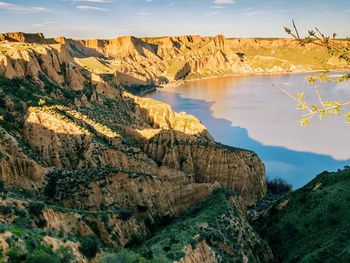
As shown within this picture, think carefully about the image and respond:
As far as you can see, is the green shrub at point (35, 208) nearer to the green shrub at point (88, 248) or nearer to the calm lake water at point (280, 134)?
the green shrub at point (88, 248)

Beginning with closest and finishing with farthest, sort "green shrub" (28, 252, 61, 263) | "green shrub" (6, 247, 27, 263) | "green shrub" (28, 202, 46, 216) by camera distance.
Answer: "green shrub" (6, 247, 27, 263), "green shrub" (28, 252, 61, 263), "green shrub" (28, 202, 46, 216)

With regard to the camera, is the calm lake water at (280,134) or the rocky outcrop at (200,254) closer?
the rocky outcrop at (200,254)

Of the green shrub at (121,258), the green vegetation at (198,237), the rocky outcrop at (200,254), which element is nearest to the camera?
the green shrub at (121,258)

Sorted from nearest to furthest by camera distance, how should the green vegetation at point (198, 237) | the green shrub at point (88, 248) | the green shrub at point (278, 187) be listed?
the green shrub at point (88, 248), the green vegetation at point (198, 237), the green shrub at point (278, 187)

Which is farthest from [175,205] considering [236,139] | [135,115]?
[236,139]

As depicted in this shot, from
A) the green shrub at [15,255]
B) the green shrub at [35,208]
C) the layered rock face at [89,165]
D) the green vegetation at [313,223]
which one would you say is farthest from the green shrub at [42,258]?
the green vegetation at [313,223]

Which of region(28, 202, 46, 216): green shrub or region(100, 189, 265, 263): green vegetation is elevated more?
region(28, 202, 46, 216): green shrub

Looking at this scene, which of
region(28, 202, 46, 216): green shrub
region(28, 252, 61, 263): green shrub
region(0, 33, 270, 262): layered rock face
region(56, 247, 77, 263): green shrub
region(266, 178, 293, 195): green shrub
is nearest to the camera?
region(28, 252, 61, 263): green shrub

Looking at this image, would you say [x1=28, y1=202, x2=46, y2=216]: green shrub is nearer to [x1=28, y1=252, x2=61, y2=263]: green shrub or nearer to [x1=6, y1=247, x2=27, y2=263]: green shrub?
[x1=28, y1=252, x2=61, y2=263]: green shrub

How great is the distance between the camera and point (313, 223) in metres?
38.2

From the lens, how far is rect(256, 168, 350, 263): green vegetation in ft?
106

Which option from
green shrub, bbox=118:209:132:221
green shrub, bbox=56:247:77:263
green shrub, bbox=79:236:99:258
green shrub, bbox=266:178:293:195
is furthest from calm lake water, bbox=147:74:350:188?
green shrub, bbox=56:247:77:263

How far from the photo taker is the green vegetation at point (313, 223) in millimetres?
32219

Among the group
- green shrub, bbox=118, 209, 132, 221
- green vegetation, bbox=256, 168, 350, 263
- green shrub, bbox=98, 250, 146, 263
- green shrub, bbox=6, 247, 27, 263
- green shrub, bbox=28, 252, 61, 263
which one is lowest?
green vegetation, bbox=256, 168, 350, 263
